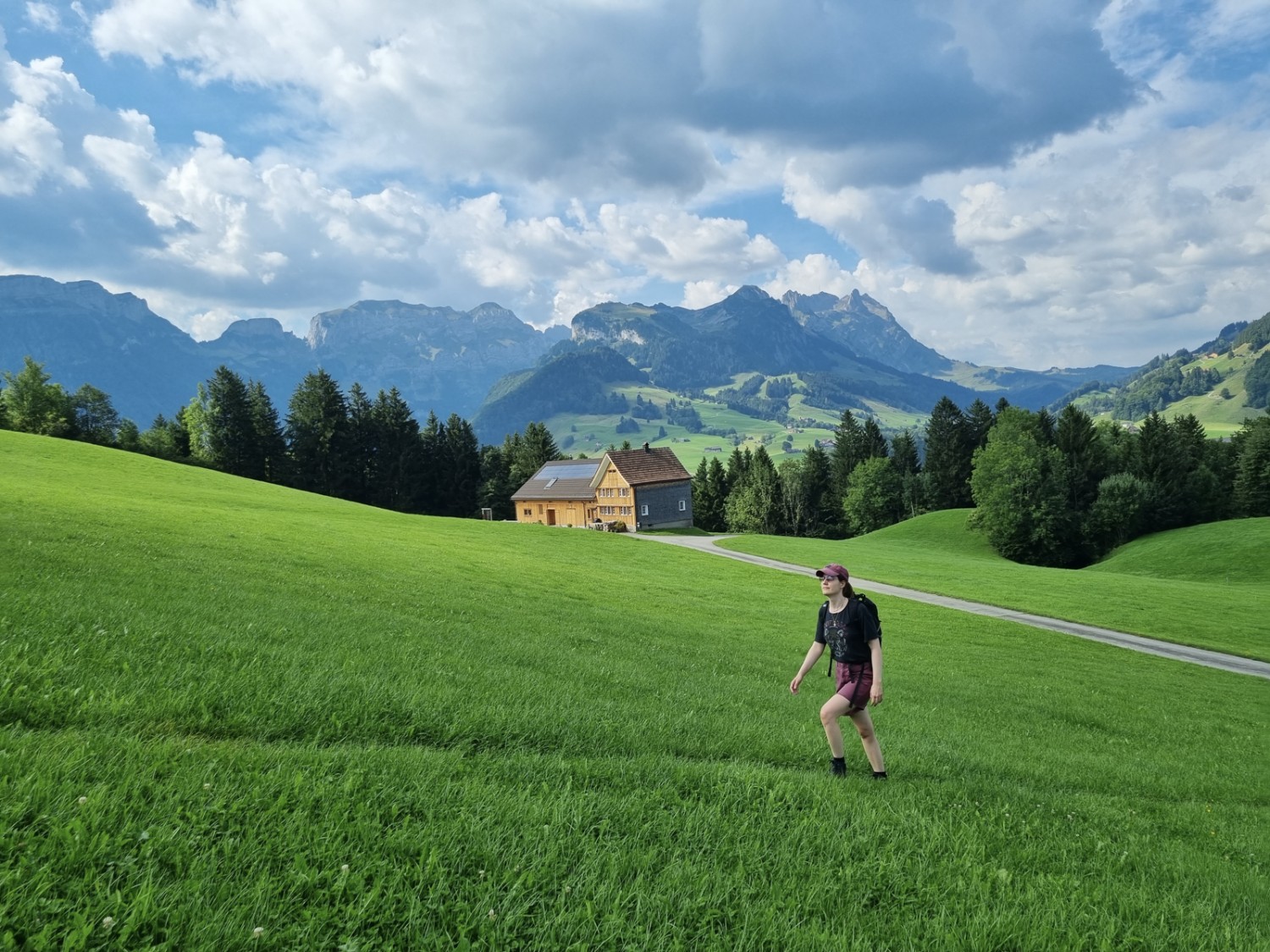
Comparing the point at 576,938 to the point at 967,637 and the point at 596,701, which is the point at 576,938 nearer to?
the point at 596,701

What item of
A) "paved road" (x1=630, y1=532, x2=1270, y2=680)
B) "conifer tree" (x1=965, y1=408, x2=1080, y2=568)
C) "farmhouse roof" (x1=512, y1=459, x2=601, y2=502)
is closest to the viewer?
"paved road" (x1=630, y1=532, x2=1270, y2=680)

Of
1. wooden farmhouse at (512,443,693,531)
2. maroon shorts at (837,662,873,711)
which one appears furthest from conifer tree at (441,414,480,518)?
maroon shorts at (837,662,873,711)

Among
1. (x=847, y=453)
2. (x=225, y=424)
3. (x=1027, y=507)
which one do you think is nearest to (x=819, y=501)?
(x=847, y=453)

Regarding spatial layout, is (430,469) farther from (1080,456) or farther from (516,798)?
(516,798)

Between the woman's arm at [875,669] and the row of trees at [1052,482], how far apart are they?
80512 mm

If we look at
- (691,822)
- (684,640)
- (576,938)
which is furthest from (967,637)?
(576,938)

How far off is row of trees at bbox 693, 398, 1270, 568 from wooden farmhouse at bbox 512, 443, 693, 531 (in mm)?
16714

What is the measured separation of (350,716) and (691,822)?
4100 millimetres

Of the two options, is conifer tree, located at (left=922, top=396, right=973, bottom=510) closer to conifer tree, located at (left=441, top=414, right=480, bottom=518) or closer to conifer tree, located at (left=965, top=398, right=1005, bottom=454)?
conifer tree, located at (left=965, top=398, right=1005, bottom=454)

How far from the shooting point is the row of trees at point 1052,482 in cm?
7881

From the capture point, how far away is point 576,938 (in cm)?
428

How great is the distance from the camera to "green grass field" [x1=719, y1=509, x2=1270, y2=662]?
111 ft

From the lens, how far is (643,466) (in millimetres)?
108562

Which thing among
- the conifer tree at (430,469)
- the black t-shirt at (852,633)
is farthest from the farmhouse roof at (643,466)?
the black t-shirt at (852,633)
